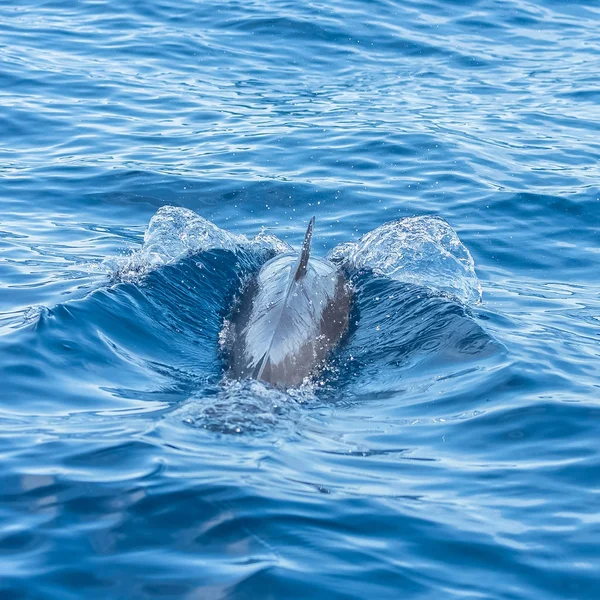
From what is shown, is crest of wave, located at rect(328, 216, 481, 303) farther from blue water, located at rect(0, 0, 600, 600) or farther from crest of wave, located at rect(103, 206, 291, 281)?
crest of wave, located at rect(103, 206, 291, 281)

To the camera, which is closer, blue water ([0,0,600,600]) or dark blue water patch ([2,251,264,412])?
blue water ([0,0,600,600])

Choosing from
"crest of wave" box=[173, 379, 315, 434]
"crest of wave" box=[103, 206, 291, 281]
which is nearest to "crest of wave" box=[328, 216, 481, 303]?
"crest of wave" box=[103, 206, 291, 281]

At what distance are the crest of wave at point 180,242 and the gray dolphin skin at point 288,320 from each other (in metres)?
1.15

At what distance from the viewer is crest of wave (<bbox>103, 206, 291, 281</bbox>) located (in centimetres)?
1162

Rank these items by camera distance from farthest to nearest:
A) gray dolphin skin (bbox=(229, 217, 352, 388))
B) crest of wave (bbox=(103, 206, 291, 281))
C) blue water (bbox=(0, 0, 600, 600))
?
1. crest of wave (bbox=(103, 206, 291, 281))
2. gray dolphin skin (bbox=(229, 217, 352, 388))
3. blue water (bbox=(0, 0, 600, 600))

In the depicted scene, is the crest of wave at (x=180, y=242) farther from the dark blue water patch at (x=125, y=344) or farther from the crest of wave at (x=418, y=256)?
the crest of wave at (x=418, y=256)

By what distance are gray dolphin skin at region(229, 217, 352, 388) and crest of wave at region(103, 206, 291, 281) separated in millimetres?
1146

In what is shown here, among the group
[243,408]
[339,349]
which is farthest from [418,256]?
[243,408]

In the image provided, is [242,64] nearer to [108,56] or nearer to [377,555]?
[108,56]

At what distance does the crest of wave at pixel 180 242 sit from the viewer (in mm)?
11617

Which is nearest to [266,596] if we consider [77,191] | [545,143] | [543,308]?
[543,308]

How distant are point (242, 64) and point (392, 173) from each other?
6434 millimetres

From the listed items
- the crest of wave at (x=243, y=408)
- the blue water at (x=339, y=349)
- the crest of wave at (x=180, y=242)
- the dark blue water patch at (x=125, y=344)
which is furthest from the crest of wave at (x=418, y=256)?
the crest of wave at (x=243, y=408)

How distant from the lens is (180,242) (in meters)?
12.3
